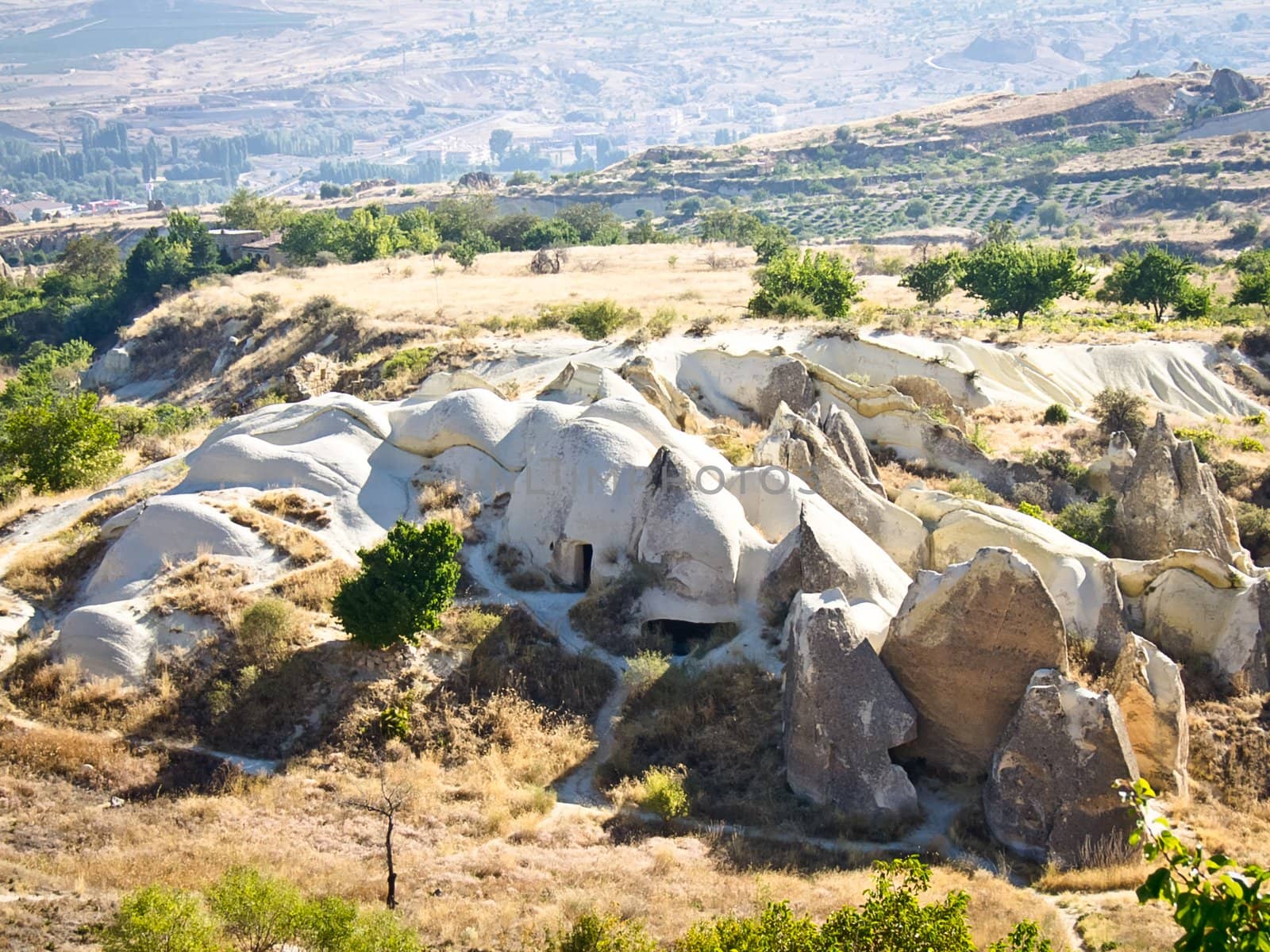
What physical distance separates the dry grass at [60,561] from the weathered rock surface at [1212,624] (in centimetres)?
2153

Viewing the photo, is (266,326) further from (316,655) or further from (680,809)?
(680,809)

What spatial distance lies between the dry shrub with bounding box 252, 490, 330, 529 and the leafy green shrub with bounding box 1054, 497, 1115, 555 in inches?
682

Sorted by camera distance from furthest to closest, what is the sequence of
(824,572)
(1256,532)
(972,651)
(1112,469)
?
(1112,469), (1256,532), (824,572), (972,651)

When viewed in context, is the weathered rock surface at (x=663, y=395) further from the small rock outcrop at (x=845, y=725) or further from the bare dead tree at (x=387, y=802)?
the bare dead tree at (x=387, y=802)

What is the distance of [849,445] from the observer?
2898cm

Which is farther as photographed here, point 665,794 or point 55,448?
point 55,448

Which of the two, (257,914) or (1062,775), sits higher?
(257,914)

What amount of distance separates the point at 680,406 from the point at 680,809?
1546cm

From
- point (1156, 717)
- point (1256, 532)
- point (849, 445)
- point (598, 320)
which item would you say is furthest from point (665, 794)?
point (598, 320)

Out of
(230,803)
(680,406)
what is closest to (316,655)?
(230,803)

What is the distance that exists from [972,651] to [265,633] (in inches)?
490

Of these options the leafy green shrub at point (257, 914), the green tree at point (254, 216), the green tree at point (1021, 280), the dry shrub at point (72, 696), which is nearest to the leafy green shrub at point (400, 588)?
the dry shrub at point (72, 696)

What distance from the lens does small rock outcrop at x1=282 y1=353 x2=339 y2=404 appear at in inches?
1575

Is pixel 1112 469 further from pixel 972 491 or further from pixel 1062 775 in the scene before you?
pixel 1062 775
